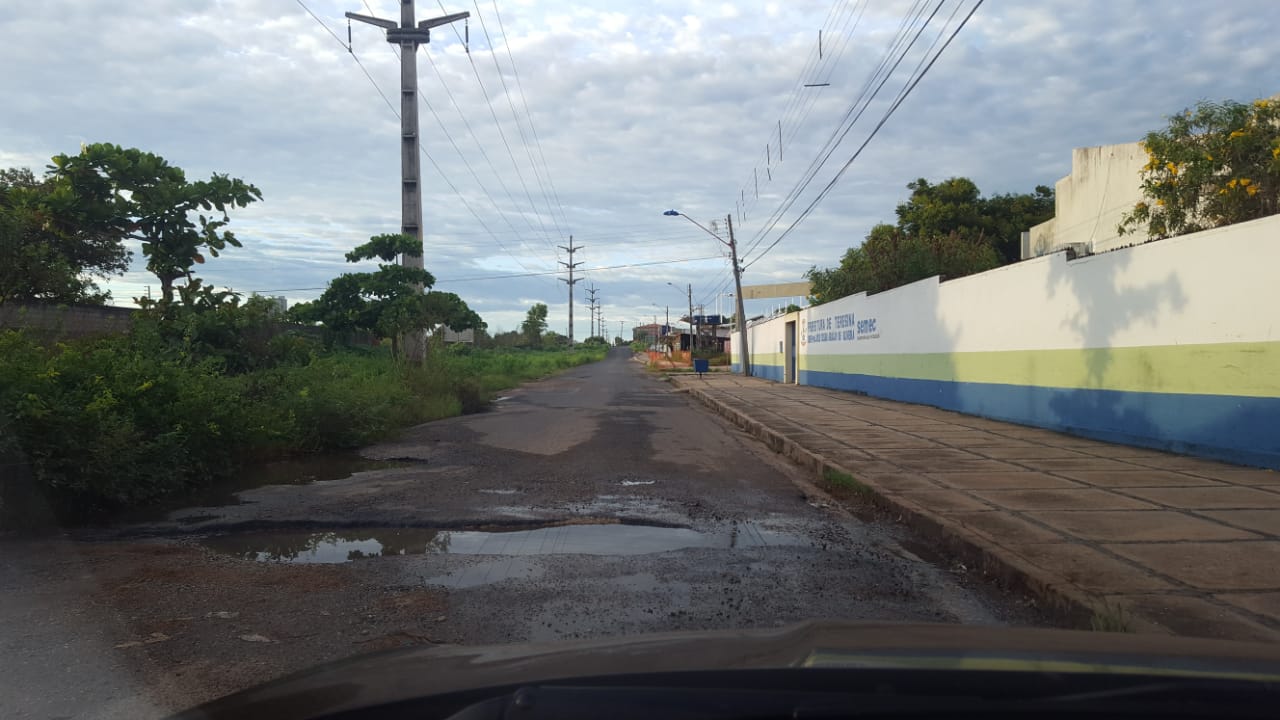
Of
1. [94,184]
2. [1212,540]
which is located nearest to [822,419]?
[1212,540]

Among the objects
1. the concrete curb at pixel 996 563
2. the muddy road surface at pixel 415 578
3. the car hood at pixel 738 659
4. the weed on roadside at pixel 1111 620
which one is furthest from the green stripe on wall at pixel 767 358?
the car hood at pixel 738 659

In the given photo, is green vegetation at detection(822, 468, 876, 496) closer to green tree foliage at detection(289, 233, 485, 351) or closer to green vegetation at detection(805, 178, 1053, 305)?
green tree foliage at detection(289, 233, 485, 351)

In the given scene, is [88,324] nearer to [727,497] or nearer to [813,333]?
[727,497]

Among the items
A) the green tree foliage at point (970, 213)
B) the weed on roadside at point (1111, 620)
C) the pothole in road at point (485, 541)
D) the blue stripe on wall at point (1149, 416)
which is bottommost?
the pothole in road at point (485, 541)

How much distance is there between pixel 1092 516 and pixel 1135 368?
473 centimetres

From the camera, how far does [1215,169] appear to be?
38.1ft

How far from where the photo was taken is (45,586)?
505 centimetres

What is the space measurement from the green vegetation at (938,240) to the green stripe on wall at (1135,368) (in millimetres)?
7671

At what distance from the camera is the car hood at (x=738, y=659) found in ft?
6.28

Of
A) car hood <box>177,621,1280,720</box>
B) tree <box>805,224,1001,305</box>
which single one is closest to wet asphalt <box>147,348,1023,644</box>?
car hood <box>177,621,1280,720</box>

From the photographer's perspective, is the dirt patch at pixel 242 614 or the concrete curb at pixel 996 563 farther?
the concrete curb at pixel 996 563

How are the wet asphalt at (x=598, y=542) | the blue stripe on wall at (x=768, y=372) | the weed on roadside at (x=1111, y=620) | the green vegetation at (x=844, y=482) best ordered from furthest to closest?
the blue stripe on wall at (x=768, y=372) < the green vegetation at (x=844, y=482) < the wet asphalt at (x=598, y=542) < the weed on roadside at (x=1111, y=620)

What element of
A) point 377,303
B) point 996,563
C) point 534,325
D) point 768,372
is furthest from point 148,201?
point 534,325

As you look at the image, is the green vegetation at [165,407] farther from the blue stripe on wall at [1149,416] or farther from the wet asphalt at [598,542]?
the blue stripe on wall at [1149,416]
